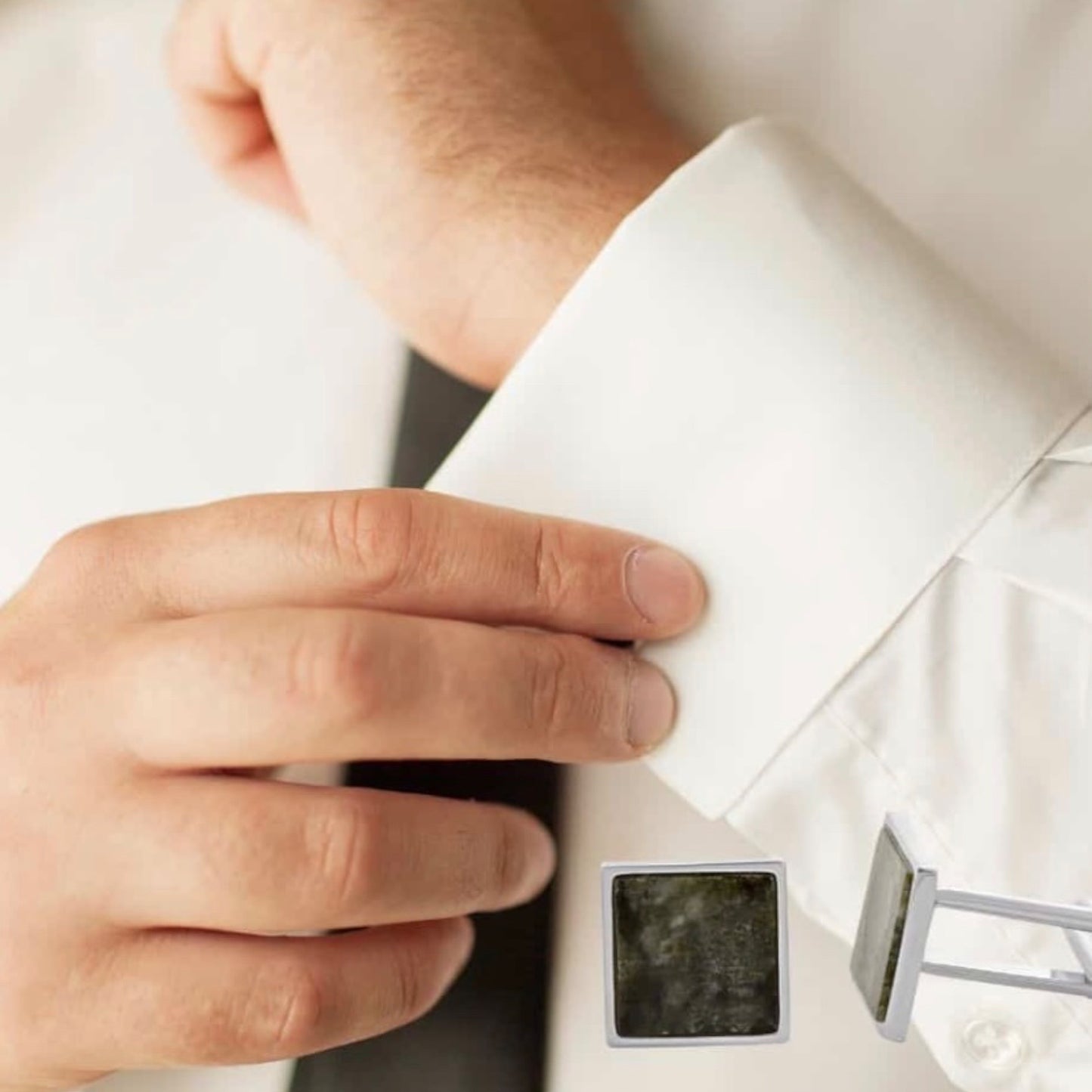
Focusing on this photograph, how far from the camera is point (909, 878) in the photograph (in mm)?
227

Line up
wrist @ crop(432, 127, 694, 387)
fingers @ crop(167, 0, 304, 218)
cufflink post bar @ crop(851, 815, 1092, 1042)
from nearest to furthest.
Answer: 1. cufflink post bar @ crop(851, 815, 1092, 1042)
2. wrist @ crop(432, 127, 694, 387)
3. fingers @ crop(167, 0, 304, 218)

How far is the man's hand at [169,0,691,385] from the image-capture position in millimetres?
488

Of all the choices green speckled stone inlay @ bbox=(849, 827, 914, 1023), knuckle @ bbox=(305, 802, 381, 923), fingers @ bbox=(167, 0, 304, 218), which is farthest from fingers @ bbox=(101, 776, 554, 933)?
fingers @ bbox=(167, 0, 304, 218)

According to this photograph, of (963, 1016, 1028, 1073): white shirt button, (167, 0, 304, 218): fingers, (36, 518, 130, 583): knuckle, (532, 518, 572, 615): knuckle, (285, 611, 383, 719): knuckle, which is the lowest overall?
(963, 1016, 1028, 1073): white shirt button

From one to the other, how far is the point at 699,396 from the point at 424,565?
0.10 metres

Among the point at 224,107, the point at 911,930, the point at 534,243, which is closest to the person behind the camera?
the point at 911,930

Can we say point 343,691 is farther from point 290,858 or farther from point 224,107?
point 224,107

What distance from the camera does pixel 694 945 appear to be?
10.5 inches

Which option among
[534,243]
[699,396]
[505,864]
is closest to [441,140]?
[534,243]

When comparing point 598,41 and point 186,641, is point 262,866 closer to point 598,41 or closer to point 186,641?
point 186,641

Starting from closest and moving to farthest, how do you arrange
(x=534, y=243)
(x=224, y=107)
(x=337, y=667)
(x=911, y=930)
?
(x=911, y=930)
(x=337, y=667)
(x=534, y=243)
(x=224, y=107)

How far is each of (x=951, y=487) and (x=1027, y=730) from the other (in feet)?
0.23

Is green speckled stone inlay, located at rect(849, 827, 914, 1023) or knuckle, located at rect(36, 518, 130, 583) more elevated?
knuckle, located at rect(36, 518, 130, 583)

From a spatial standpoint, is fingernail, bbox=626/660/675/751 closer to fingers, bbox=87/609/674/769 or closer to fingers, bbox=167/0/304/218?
fingers, bbox=87/609/674/769
